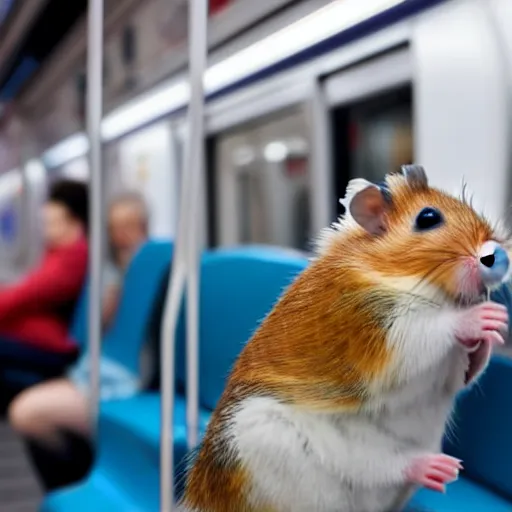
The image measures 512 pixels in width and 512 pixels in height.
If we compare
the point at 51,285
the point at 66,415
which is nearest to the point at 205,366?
the point at 66,415

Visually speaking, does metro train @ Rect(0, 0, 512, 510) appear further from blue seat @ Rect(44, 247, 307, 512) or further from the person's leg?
the person's leg

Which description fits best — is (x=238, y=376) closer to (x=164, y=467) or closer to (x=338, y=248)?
(x=338, y=248)

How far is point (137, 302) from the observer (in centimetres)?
274

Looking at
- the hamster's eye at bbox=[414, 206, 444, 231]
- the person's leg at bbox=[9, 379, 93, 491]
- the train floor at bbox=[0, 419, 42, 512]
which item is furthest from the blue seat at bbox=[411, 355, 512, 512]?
the train floor at bbox=[0, 419, 42, 512]

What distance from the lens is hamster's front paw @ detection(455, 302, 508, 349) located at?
0.63 m

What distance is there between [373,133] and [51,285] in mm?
2284

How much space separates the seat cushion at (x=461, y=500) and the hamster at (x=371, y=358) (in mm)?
72

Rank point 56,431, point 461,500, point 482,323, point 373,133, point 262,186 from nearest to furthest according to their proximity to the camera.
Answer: point 482,323 → point 461,500 → point 373,133 → point 56,431 → point 262,186

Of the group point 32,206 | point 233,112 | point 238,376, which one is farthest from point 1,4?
point 238,376

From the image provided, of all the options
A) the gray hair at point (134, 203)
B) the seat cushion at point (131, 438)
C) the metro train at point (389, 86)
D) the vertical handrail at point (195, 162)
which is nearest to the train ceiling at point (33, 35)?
the gray hair at point (134, 203)

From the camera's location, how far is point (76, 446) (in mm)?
2805

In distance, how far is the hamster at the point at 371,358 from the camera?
0.65 metres

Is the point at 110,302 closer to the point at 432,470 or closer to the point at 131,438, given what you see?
the point at 131,438

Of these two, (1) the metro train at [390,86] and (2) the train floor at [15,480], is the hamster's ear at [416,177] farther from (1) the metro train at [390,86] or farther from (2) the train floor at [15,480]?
(2) the train floor at [15,480]
